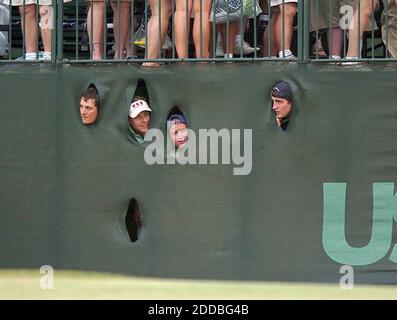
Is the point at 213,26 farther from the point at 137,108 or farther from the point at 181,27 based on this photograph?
the point at 137,108

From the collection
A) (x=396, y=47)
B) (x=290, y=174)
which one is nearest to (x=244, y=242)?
A: (x=290, y=174)

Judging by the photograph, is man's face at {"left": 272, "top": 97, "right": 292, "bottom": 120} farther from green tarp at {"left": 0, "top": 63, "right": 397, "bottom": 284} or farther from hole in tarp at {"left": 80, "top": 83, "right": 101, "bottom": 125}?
hole in tarp at {"left": 80, "top": 83, "right": 101, "bottom": 125}

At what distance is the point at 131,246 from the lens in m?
8.73

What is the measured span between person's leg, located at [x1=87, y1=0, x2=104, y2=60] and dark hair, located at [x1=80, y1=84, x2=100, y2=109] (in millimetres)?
289

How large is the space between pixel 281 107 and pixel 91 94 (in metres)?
1.59

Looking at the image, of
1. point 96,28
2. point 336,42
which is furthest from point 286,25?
point 96,28

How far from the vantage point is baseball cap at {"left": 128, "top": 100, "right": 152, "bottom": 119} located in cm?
873

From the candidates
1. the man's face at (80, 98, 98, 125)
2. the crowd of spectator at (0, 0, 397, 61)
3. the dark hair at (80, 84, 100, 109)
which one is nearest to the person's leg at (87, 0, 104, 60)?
the crowd of spectator at (0, 0, 397, 61)

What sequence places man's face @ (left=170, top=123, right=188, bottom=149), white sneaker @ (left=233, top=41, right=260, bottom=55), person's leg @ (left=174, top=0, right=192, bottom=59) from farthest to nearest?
1. white sneaker @ (left=233, top=41, right=260, bottom=55)
2. person's leg @ (left=174, top=0, right=192, bottom=59)
3. man's face @ (left=170, top=123, right=188, bottom=149)

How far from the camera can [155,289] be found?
870 cm

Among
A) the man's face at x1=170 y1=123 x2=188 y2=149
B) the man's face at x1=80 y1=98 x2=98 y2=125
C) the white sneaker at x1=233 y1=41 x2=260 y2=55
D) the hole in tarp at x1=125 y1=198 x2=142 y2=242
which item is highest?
the white sneaker at x1=233 y1=41 x2=260 y2=55

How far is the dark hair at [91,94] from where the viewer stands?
880 centimetres

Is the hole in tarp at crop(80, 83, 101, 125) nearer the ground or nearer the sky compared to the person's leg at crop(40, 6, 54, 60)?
nearer the ground

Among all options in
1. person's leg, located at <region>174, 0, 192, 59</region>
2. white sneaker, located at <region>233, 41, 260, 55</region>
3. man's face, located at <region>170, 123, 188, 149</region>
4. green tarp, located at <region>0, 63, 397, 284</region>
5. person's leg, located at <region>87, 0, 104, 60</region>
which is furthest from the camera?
white sneaker, located at <region>233, 41, 260, 55</region>
